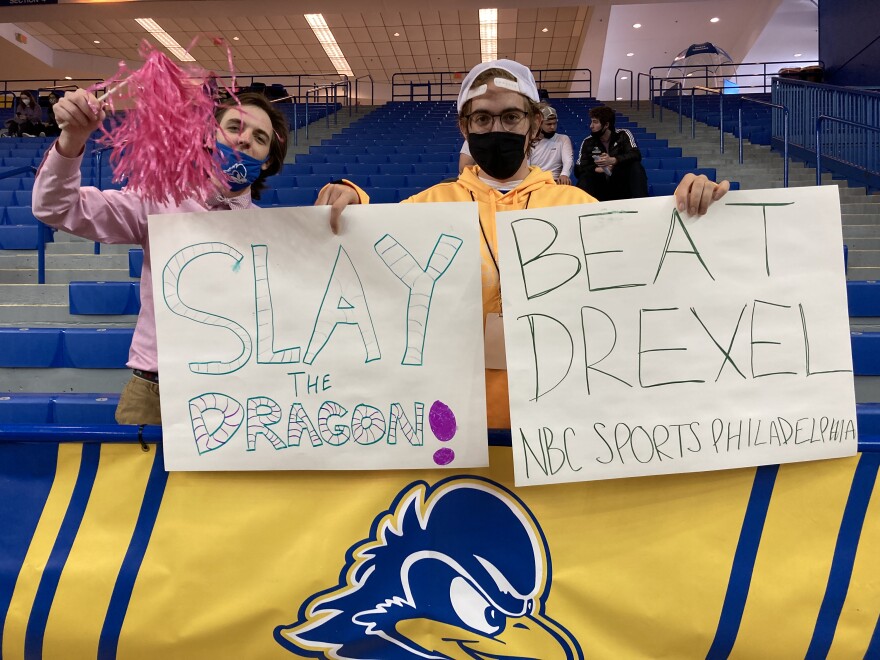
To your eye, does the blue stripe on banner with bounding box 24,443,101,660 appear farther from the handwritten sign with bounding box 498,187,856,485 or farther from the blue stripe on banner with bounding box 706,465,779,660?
the blue stripe on banner with bounding box 706,465,779,660

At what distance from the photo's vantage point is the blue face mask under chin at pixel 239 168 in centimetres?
138

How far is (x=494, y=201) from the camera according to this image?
1.39 m

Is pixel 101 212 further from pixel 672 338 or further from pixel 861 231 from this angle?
pixel 861 231


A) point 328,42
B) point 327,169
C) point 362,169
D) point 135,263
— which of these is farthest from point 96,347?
point 328,42

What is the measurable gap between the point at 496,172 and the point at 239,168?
56 centimetres

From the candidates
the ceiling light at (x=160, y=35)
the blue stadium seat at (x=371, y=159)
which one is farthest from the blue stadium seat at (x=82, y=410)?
the ceiling light at (x=160, y=35)

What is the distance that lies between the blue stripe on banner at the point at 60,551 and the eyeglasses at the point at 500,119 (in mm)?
1035

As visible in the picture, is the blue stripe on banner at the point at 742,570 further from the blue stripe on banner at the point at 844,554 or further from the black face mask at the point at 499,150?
the black face mask at the point at 499,150

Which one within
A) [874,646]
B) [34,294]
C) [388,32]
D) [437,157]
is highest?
[388,32]

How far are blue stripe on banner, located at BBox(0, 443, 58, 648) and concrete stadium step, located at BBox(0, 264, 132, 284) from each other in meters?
3.84

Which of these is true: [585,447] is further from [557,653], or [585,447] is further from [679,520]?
[557,653]

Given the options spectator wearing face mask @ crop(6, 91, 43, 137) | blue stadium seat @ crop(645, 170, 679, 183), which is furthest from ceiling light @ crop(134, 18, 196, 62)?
blue stadium seat @ crop(645, 170, 679, 183)

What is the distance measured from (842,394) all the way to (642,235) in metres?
0.48

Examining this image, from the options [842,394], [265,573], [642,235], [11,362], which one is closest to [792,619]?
[842,394]
